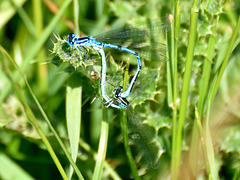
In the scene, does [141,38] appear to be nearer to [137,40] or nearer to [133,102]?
[137,40]

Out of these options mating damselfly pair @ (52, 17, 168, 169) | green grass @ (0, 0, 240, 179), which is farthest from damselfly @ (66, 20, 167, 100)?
green grass @ (0, 0, 240, 179)

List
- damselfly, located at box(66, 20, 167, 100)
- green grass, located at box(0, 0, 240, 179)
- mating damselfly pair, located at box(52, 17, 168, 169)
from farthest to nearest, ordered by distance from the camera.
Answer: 1. damselfly, located at box(66, 20, 167, 100)
2. mating damselfly pair, located at box(52, 17, 168, 169)
3. green grass, located at box(0, 0, 240, 179)

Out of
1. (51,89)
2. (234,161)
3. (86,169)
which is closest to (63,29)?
(51,89)

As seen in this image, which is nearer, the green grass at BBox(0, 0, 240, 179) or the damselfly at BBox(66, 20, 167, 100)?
the green grass at BBox(0, 0, 240, 179)

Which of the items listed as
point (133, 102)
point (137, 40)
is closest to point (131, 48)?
point (137, 40)

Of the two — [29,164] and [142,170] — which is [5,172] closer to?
[29,164]

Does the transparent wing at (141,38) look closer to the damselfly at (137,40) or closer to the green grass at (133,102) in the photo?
the damselfly at (137,40)

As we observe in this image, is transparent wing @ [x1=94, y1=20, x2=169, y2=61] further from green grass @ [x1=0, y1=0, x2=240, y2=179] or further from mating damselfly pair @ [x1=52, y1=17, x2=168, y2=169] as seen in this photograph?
green grass @ [x1=0, y1=0, x2=240, y2=179]
